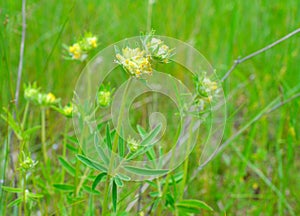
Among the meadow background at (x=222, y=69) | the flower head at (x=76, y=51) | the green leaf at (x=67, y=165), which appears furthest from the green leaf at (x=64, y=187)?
the flower head at (x=76, y=51)

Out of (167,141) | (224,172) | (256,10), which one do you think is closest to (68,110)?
(167,141)

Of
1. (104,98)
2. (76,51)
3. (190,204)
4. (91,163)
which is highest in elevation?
(76,51)

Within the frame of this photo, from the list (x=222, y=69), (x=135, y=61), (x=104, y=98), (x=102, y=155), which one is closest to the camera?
(x=135, y=61)

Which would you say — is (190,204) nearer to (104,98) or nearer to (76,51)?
(104,98)

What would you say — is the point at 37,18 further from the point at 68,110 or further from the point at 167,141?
the point at 68,110

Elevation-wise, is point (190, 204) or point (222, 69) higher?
point (222, 69)

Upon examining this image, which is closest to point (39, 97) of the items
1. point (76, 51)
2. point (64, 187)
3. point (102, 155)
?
point (76, 51)

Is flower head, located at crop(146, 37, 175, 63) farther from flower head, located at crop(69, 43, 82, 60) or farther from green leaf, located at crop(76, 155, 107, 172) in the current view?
flower head, located at crop(69, 43, 82, 60)
